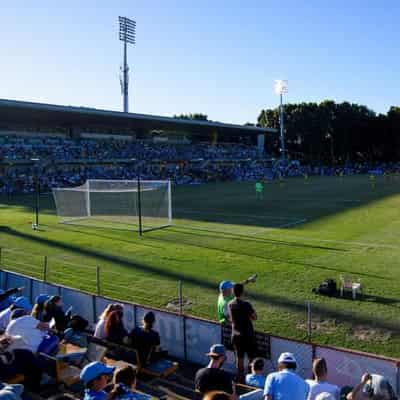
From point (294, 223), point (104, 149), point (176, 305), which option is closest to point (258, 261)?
point (176, 305)

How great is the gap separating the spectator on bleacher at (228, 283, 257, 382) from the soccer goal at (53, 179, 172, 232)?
1753 cm

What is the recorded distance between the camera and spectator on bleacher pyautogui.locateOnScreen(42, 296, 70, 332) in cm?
894

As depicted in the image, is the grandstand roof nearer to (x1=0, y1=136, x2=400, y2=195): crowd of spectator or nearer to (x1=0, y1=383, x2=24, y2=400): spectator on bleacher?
(x1=0, y1=136, x2=400, y2=195): crowd of spectator

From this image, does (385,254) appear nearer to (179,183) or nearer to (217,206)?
(217,206)

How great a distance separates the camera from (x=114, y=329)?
8.09m

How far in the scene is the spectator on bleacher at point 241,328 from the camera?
764cm

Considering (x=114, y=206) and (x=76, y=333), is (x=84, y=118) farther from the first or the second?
(x=76, y=333)

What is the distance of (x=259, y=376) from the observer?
6.61 metres

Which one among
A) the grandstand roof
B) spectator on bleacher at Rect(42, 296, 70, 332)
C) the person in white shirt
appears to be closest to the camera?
the person in white shirt

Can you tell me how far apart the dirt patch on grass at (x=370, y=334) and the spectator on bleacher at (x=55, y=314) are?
19.5 ft

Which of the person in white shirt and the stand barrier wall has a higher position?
the person in white shirt

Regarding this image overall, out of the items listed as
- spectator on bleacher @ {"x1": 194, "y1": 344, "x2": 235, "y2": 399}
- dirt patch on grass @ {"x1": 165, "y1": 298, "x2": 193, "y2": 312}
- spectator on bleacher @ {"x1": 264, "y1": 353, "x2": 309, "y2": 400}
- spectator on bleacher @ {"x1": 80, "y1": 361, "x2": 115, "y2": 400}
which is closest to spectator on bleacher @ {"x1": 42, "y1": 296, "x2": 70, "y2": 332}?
dirt patch on grass @ {"x1": 165, "y1": 298, "x2": 193, "y2": 312}

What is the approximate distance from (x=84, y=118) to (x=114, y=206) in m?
37.3

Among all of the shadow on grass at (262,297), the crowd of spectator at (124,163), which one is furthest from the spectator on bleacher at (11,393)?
the crowd of spectator at (124,163)
